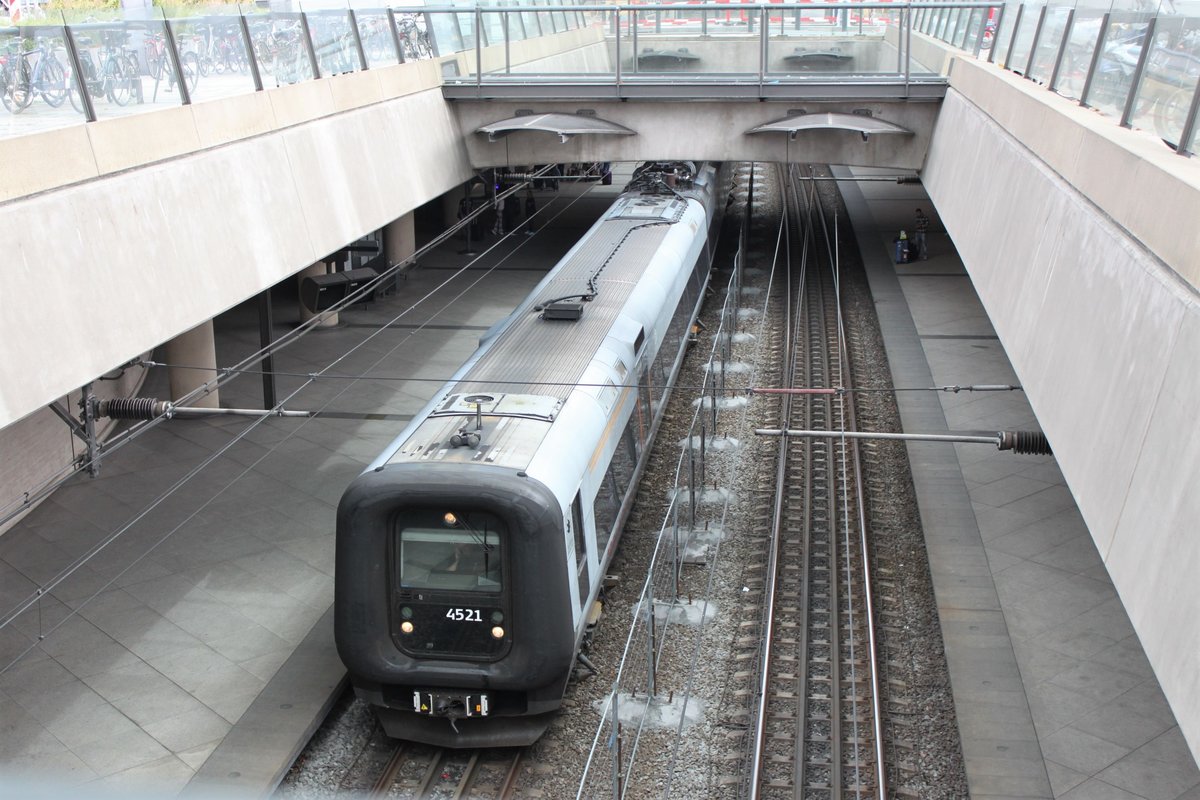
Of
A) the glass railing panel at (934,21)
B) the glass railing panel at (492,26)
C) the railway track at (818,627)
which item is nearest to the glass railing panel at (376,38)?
the glass railing panel at (492,26)

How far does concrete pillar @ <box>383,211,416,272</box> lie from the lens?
96.9 ft

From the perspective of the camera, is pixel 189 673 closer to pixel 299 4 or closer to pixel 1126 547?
pixel 1126 547

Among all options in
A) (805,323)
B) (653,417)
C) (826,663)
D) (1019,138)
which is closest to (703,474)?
(653,417)

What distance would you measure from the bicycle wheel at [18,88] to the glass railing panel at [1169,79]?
970 centimetres

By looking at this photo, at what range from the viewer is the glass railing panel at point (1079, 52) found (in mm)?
12328

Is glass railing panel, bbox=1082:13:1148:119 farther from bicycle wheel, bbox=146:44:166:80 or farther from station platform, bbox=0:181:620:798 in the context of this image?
bicycle wheel, bbox=146:44:166:80

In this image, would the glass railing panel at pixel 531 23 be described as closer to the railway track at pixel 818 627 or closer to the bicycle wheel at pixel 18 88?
the railway track at pixel 818 627

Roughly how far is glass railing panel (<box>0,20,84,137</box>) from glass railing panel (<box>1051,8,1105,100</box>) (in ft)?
32.4

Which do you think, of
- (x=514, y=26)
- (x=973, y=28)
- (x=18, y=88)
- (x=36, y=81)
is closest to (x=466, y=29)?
(x=514, y=26)

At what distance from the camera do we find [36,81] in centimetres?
1168

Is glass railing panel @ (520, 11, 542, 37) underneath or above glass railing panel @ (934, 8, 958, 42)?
underneath

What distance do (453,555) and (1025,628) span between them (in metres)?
6.51

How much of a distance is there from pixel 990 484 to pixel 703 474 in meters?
4.03

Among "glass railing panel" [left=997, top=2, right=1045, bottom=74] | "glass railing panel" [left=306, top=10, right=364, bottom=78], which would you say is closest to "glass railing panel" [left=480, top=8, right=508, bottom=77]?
"glass railing panel" [left=306, top=10, right=364, bottom=78]
